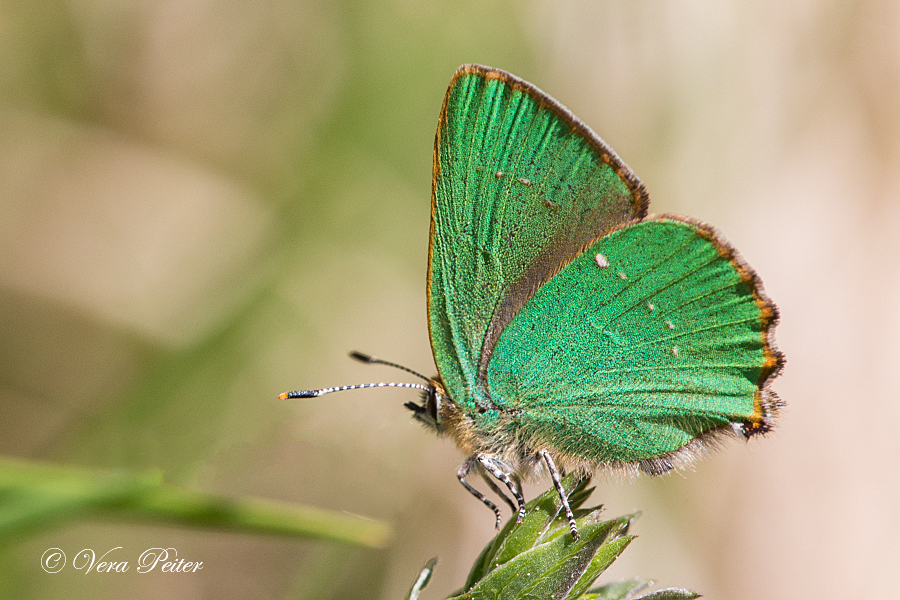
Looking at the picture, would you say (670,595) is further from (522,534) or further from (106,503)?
(106,503)

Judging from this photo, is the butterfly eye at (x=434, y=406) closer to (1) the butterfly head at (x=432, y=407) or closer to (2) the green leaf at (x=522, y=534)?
(1) the butterfly head at (x=432, y=407)

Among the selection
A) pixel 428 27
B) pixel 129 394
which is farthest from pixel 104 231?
pixel 428 27

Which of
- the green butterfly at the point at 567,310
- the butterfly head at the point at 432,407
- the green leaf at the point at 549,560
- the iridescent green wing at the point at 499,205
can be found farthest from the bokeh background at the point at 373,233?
the green leaf at the point at 549,560

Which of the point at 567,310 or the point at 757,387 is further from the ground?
the point at 567,310

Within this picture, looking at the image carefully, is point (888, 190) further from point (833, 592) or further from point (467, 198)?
point (467, 198)

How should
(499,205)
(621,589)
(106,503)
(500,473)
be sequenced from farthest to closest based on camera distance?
(499,205)
(500,473)
(621,589)
(106,503)

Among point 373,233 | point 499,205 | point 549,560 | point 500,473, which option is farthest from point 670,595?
point 373,233
